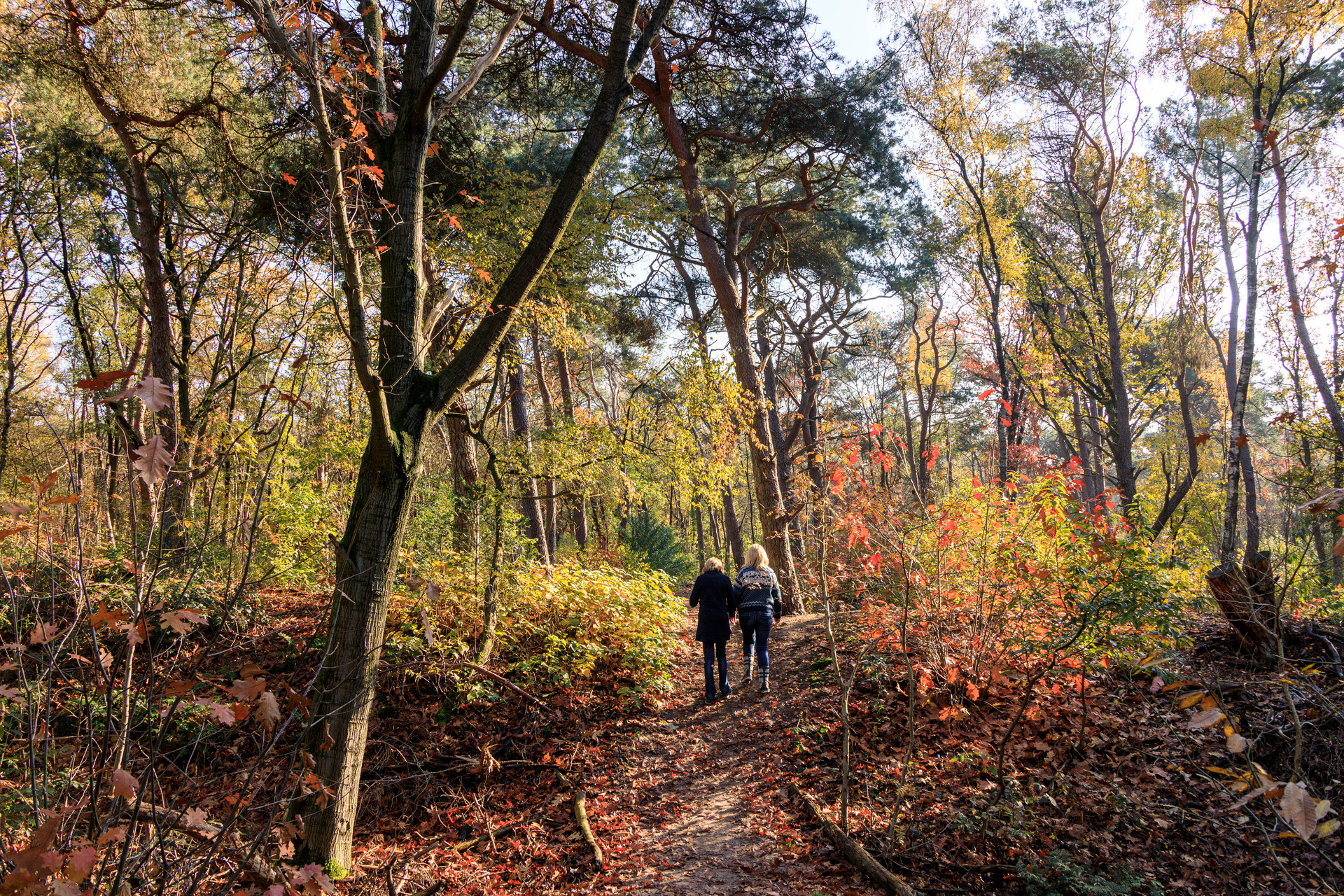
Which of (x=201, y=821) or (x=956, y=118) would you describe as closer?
(x=201, y=821)

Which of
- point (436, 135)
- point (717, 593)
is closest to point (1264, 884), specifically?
point (717, 593)

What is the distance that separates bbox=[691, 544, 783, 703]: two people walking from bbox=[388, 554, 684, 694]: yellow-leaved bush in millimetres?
601

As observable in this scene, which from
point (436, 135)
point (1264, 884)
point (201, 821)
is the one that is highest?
point (436, 135)

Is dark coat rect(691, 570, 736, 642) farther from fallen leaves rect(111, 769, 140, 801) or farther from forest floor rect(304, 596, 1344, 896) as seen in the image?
fallen leaves rect(111, 769, 140, 801)

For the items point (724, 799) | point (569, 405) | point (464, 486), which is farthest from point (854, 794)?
point (569, 405)

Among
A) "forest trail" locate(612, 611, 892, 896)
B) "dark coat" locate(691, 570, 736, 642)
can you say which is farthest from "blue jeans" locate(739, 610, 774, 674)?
"forest trail" locate(612, 611, 892, 896)

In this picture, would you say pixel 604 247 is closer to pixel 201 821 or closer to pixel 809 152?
pixel 809 152

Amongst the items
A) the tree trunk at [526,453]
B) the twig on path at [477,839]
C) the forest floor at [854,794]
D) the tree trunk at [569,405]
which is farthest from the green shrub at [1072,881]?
the tree trunk at [569,405]

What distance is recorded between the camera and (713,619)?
679 cm

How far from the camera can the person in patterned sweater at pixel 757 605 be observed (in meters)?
6.87

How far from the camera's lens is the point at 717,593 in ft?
22.6

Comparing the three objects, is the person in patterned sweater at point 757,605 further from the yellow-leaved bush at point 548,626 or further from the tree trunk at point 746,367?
the tree trunk at point 746,367

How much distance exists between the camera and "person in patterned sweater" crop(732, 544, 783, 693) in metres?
6.87

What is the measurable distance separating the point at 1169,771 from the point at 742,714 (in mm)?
3414
